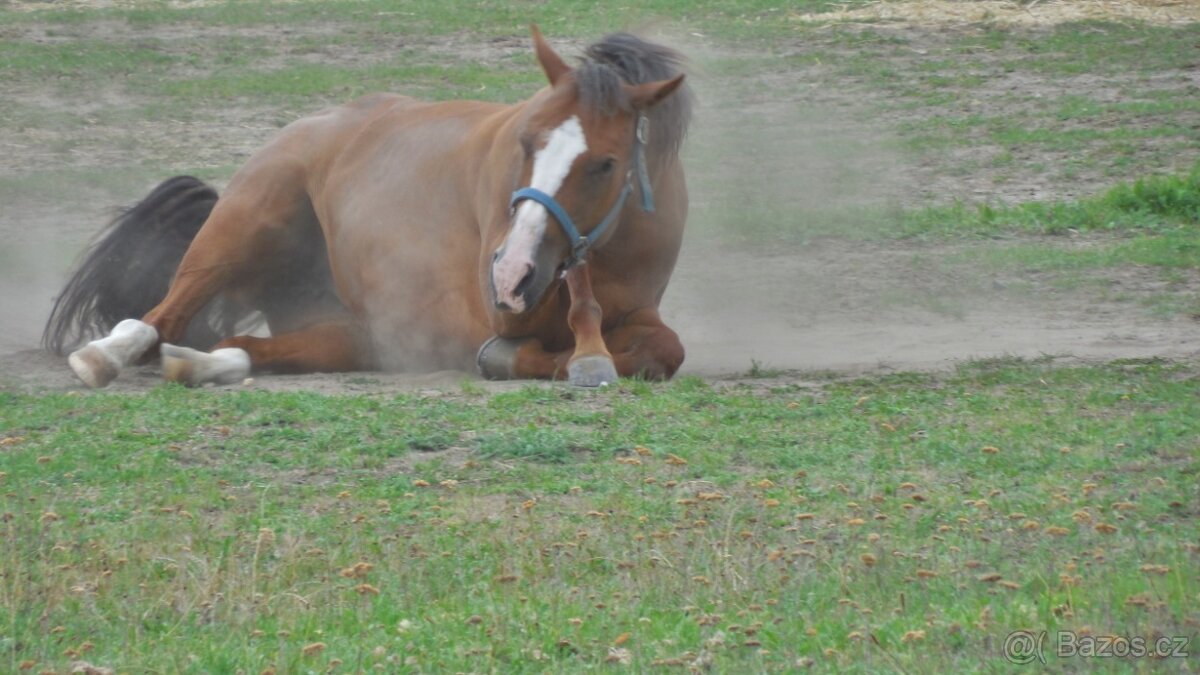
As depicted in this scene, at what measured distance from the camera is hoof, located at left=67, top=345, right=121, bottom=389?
25.2 feet

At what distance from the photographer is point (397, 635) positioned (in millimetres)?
3799

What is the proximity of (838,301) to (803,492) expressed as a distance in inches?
181

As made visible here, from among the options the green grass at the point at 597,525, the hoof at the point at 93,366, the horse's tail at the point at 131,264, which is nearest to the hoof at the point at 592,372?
the green grass at the point at 597,525

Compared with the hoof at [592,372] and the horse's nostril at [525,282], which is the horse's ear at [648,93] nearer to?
the horse's nostril at [525,282]

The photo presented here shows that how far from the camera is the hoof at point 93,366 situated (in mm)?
7680

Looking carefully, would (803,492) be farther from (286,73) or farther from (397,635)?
(286,73)

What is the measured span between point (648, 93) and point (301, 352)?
2440mm

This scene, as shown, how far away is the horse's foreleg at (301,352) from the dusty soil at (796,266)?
207mm

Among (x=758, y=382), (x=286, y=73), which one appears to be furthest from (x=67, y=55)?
(x=758, y=382)

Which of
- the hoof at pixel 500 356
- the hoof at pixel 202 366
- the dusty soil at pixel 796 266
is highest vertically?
the hoof at pixel 500 356

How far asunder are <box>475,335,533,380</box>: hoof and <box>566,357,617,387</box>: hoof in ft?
1.46

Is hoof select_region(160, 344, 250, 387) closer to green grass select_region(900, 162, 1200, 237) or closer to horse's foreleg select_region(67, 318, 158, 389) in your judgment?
horse's foreleg select_region(67, 318, 158, 389)

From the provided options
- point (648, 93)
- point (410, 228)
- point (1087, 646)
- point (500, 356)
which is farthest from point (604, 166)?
point (1087, 646)

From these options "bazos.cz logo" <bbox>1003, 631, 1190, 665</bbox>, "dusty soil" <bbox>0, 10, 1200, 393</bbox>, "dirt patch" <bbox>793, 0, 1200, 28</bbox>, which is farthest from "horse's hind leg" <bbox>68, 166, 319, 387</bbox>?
"dirt patch" <bbox>793, 0, 1200, 28</bbox>
